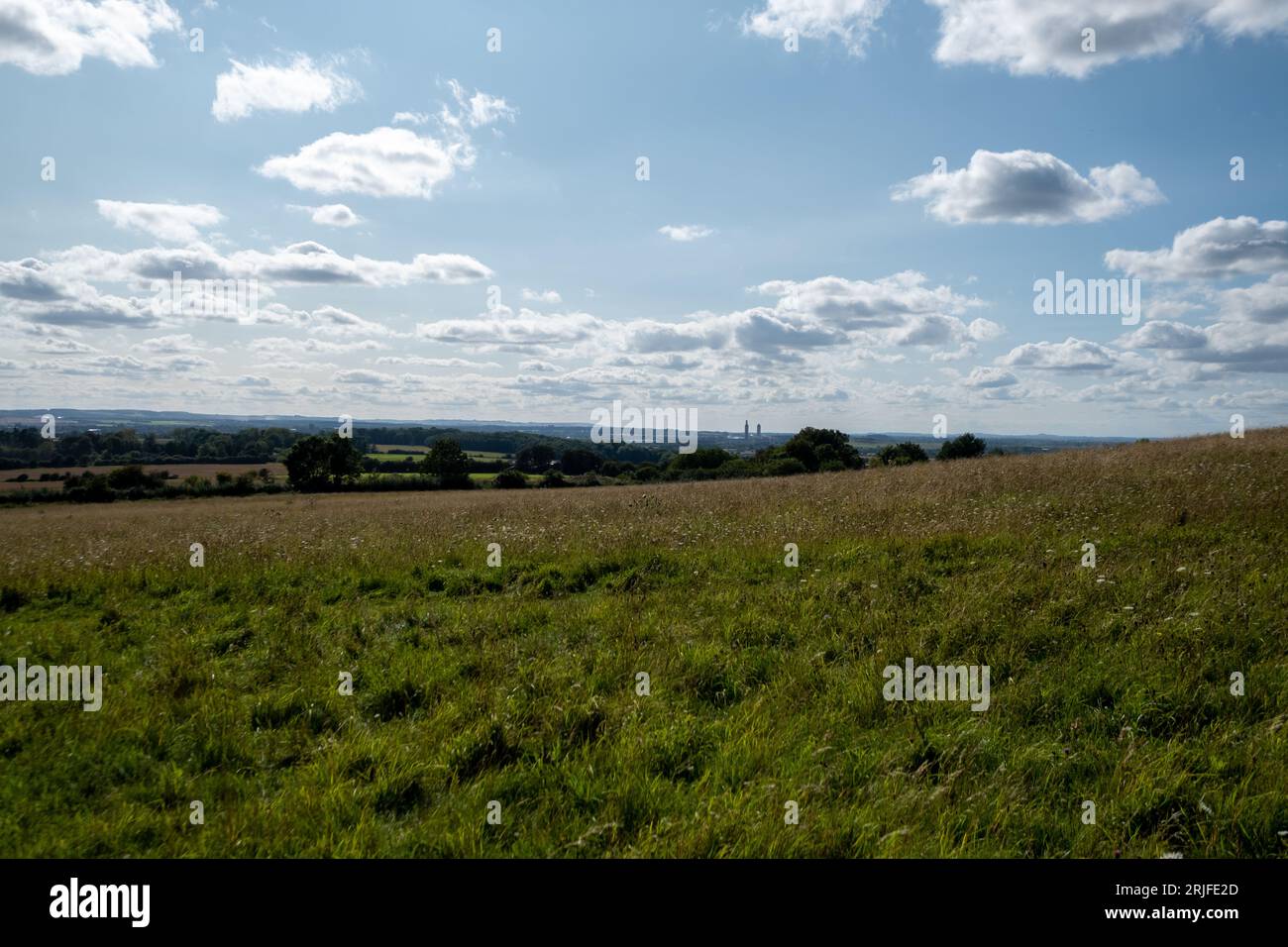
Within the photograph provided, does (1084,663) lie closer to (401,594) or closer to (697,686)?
(697,686)

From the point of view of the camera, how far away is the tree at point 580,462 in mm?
82500

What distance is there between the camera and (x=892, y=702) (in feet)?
17.2

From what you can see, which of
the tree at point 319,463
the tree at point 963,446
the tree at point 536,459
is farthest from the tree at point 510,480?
the tree at point 963,446

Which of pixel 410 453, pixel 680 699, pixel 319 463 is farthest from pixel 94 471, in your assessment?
pixel 680 699

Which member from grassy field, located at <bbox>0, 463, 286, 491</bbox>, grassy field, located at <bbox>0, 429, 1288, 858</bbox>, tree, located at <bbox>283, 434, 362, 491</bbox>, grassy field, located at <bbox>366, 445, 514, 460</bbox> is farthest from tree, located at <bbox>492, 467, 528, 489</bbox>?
grassy field, located at <bbox>0, 429, 1288, 858</bbox>

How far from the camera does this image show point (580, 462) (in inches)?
3314

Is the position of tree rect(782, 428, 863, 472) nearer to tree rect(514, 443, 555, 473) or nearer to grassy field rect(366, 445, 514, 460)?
tree rect(514, 443, 555, 473)

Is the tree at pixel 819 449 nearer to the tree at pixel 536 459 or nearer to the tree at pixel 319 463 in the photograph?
the tree at pixel 536 459

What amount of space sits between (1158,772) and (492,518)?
13.2m

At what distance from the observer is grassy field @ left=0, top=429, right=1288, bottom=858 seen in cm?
374

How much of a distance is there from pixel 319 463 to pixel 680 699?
66.8 metres

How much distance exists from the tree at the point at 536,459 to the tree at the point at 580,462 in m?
2.10

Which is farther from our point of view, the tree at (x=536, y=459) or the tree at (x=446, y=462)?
the tree at (x=536, y=459)

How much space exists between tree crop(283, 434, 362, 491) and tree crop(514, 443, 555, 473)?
22081 millimetres
